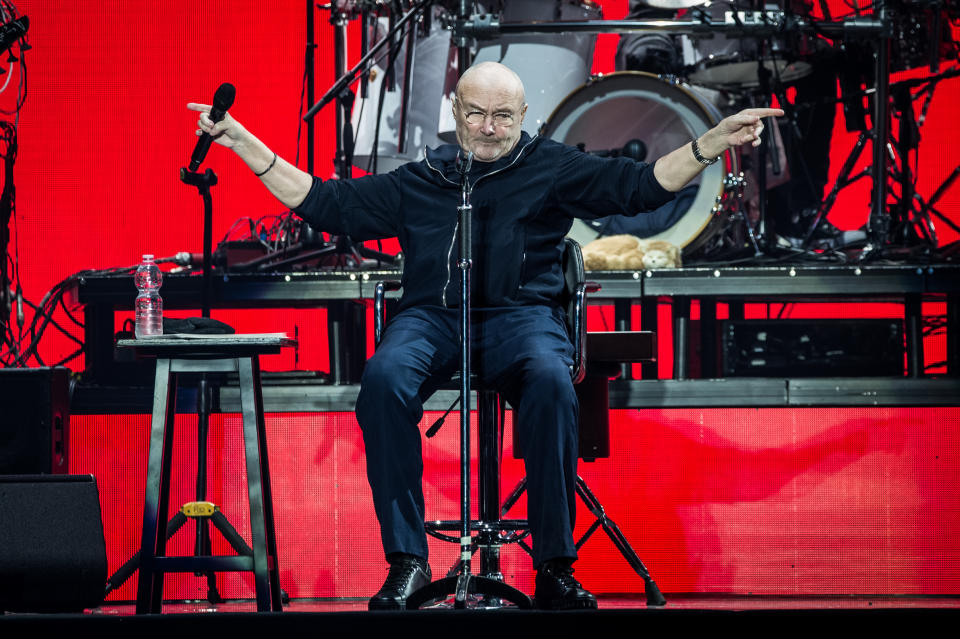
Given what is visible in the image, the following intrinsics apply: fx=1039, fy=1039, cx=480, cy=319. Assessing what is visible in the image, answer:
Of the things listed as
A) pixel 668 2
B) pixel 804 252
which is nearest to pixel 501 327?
pixel 804 252

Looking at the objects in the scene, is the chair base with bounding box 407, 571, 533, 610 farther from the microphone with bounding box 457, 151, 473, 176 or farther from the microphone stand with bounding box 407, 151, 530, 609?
the microphone with bounding box 457, 151, 473, 176

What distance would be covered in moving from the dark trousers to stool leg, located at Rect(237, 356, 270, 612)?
442 mm

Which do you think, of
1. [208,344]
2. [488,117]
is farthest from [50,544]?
[488,117]

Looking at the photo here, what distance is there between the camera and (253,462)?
2752 mm

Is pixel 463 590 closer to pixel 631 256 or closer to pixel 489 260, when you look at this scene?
pixel 489 260

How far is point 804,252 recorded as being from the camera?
4031mm

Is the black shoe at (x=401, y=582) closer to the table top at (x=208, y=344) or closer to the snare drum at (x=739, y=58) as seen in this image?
the table top at (x=208, y=344)

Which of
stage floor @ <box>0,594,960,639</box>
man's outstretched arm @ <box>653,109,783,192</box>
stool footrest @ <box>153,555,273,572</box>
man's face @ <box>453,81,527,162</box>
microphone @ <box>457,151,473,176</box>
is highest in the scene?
man's face @ <box>453,81,527,162</box>

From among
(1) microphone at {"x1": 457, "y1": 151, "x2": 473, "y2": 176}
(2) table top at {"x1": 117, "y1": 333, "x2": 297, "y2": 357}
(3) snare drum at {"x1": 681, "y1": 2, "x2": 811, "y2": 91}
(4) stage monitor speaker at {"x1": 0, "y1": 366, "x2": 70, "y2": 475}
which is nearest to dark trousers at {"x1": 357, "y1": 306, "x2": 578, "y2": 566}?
(2) table top at {"x1": 117, "y1": 333, "x2": 297, "y2": 357}

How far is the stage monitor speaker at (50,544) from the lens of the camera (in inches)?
104

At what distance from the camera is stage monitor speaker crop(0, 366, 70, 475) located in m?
3.00

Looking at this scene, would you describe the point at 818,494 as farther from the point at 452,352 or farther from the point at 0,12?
the point at 0,12

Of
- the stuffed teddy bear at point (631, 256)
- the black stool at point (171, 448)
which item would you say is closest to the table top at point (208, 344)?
the black stool at point (171, 448)

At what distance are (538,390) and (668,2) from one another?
249cm
